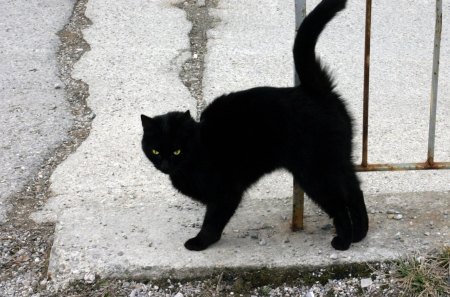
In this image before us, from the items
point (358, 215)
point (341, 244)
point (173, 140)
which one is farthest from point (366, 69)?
point (173, 140)

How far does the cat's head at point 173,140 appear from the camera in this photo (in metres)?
2.82

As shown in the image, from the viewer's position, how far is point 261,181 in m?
3.41

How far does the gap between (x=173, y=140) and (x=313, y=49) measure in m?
0.67

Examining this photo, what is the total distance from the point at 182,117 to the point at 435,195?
4.05 feet

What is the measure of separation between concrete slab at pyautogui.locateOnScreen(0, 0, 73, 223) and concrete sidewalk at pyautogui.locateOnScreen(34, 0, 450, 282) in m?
0.18

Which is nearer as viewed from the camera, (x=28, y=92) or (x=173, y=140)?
(x=173, y=140)

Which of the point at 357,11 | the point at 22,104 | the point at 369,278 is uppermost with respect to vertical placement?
the point at 357,11

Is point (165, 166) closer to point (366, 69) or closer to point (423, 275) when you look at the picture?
point (366, 69)

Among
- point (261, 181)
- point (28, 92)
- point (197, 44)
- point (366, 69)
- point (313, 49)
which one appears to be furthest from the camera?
point (197, 44)

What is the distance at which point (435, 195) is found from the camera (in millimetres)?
3160

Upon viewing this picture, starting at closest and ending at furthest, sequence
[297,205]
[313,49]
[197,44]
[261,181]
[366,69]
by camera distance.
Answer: [313,49]
[366,69]
[297,205]
[261,181]
[197,44]

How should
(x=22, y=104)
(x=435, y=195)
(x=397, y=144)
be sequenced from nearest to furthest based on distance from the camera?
(x=435, y=195), (x=397, y=144), (x=22, y=104)

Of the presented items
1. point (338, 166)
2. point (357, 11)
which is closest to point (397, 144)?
point (338, 166)

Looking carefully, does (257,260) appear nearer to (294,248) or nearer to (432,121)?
(294,248)
